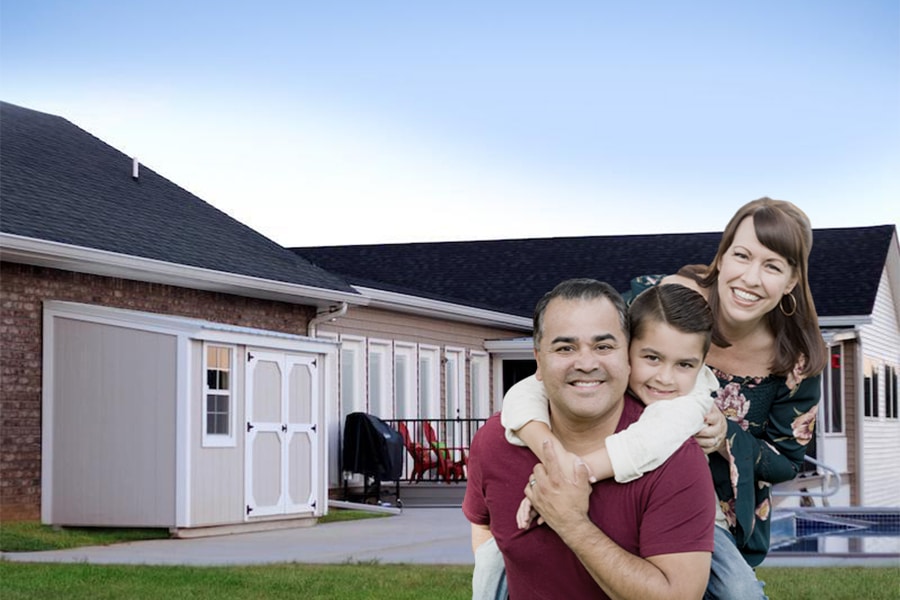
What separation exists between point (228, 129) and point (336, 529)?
41.2 feet

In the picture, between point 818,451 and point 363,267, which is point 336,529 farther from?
point 363,267

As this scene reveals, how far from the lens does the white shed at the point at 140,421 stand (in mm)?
15109

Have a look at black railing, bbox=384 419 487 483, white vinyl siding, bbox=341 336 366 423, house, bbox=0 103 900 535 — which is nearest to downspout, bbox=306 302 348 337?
house, bbox=0 103 900 535

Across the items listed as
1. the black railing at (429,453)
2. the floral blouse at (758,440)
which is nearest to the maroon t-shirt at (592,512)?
the floral blouse at (758,440)

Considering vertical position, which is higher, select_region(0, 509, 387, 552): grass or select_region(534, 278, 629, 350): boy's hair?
select_region(534, 278, 629, 350): boy's hair

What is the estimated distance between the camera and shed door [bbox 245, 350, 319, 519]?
53.6ft

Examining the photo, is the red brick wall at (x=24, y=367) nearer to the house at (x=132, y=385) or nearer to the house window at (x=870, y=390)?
the house at (x=132, y=385)

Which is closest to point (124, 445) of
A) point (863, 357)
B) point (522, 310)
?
point (522, 310)

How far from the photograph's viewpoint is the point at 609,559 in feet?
11.4

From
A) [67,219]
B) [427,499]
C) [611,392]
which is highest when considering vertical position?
[67,219]

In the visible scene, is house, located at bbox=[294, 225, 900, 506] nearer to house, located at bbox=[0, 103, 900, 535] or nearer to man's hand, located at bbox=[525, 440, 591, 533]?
house, located at bbox=[0, 103, 900, 535]

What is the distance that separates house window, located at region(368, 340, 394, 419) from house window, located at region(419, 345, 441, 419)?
110 centimetres

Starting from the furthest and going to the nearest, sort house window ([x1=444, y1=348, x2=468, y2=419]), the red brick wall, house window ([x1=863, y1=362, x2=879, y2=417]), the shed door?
1. house window ([x1=863, y1=362, x2=879, y2=417])
2. house window ([x1=444, y1=348, x2=468, y2=419])
3. the shed door
4. the red brick wall

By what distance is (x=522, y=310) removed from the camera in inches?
1176
